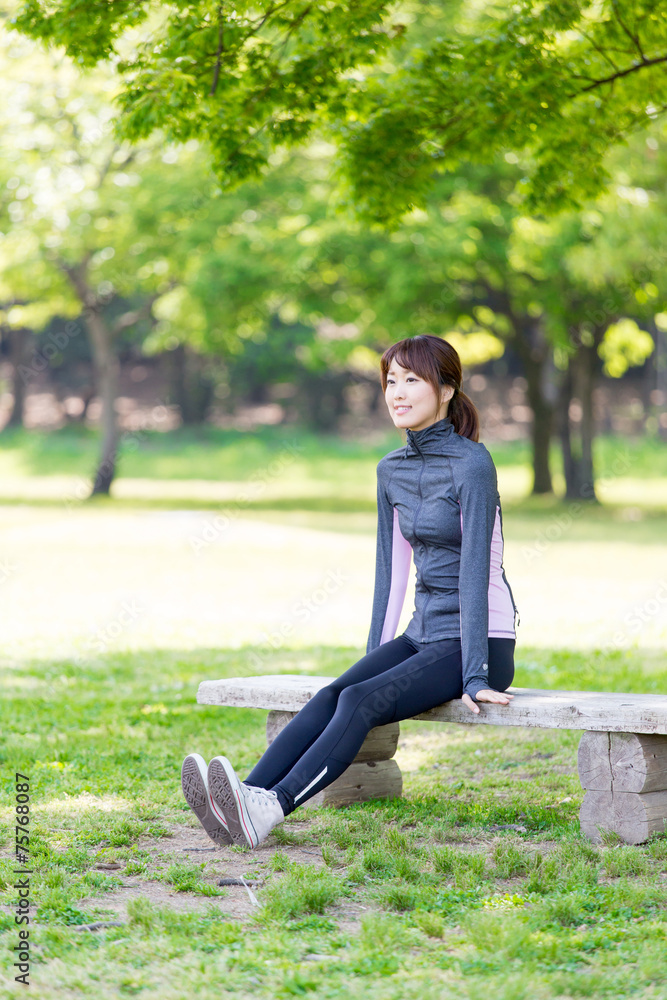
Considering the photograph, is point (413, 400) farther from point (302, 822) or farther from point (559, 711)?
point (302, 822)

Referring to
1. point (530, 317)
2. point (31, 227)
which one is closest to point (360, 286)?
point (530, 317)

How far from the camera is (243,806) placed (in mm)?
4078

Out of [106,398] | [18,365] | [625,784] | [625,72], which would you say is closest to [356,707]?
[625,784]

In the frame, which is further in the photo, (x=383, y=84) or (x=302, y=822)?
(x=383, y=84)

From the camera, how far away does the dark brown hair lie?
4668 mm

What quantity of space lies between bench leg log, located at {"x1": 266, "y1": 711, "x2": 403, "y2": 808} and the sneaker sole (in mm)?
941

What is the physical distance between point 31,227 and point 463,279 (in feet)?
29.8

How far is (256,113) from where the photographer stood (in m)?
6.89

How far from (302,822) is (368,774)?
43cm

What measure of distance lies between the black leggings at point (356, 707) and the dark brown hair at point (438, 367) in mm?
914

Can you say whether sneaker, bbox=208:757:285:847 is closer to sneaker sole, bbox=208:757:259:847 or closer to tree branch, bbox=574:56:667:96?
sneaker sole, bbox=208:757:259:847

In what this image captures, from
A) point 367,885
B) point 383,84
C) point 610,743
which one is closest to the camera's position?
point 367,885

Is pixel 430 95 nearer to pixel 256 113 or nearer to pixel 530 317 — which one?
pixel 256 113

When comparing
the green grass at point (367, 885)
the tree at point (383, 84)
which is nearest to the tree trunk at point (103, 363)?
the tree at point (383, 84)
